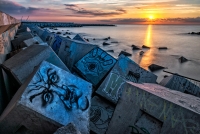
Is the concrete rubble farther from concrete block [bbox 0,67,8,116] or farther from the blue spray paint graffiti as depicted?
the blue spray paint graffiti

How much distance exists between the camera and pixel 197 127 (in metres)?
1.96

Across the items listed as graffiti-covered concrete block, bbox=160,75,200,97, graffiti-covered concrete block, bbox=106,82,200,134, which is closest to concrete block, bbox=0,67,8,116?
graffiti-covered concrete block, bbox=106,82,200,134

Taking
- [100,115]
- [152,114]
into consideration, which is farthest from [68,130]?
[100,115]

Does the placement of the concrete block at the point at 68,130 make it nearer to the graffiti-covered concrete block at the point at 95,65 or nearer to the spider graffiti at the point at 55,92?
the spider graffiti at the point at 55,92

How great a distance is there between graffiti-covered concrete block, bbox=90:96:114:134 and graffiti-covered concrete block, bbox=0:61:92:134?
0.77m

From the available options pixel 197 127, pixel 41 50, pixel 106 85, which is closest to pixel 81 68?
pixel 106 85

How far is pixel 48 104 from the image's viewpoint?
6.91 ft

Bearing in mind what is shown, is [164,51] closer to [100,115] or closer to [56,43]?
[56,43]

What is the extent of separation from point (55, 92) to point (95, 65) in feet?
8.15

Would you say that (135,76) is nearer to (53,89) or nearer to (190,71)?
(53,89)

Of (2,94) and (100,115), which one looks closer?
(2,94)

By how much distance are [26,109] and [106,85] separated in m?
1.98

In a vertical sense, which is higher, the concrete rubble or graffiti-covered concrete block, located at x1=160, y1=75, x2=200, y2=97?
the concrete rubble

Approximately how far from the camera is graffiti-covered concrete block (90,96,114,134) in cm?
299
